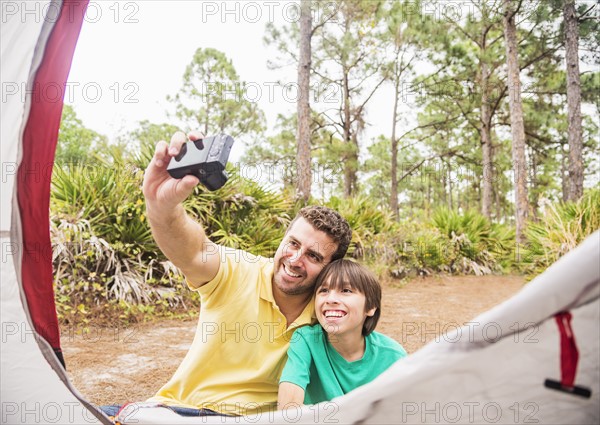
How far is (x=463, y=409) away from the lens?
0.83m

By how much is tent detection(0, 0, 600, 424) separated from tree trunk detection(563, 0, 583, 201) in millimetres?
8127

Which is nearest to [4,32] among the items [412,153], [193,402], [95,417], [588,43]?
[95,417]

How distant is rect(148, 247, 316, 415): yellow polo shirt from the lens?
136 centimetres

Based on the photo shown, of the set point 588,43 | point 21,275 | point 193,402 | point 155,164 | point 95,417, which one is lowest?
point 193,402

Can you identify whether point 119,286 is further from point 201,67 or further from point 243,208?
point 201,67

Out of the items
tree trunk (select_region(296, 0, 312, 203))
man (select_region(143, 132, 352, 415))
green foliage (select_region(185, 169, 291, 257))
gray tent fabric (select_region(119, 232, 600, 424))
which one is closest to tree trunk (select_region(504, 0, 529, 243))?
tree trunk (select_region(296, 0, 312, 203))

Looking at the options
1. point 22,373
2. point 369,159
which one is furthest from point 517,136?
point 369,159

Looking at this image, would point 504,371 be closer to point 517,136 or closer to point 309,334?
point 309,334

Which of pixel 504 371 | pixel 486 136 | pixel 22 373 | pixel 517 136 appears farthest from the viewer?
pixel 486 136

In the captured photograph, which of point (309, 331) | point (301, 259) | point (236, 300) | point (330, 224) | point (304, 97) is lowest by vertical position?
point (309, 331)

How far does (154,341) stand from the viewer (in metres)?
3.49

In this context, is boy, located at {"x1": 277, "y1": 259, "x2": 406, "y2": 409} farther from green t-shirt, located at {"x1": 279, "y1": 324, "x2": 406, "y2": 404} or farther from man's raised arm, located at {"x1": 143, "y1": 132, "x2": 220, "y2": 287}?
man's raised arm, located at {"x1": 143, "y1": 132, "x2": 220, "y2": 287}

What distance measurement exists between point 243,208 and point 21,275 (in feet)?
14.9

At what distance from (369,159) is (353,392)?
19.5 m
